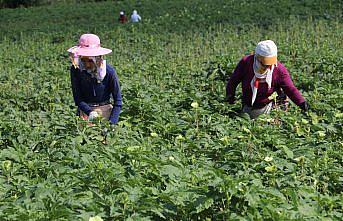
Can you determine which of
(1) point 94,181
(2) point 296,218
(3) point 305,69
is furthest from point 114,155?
(3) point 305,69

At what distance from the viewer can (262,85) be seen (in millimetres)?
6355

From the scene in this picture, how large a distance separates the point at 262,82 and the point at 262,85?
1.9 inches

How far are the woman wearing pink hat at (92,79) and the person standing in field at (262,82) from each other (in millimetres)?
1271

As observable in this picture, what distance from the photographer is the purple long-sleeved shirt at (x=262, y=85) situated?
20.6 ft

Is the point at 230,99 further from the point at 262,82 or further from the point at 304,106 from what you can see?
the point at 304,106

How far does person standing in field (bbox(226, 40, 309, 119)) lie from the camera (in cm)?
609

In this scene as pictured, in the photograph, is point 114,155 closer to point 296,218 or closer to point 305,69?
point 296,218

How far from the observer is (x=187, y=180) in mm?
4223

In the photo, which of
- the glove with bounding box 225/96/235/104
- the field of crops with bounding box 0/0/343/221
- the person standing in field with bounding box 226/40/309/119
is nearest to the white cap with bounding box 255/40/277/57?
the person standing in field with bounding box 226/40/309/119

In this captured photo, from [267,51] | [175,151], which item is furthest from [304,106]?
[175,151]

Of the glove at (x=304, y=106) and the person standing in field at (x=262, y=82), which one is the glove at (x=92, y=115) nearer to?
the person standing in field at (x=262, y=82)

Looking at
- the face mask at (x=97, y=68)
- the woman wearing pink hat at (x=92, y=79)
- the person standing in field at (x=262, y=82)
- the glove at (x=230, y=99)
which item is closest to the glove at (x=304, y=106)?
the person standing in field at (x=262, y=82)

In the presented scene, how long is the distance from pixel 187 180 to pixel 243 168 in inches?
22.4

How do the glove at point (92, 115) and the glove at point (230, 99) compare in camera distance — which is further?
the glove at point (230, 99)
